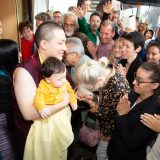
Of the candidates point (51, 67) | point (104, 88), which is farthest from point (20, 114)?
point (104, 88)

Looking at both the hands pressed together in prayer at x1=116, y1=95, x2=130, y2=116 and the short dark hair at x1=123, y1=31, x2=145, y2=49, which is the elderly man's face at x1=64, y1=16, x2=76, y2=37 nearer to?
the short dark hair at x1=123, y1=31, x2=145, y2=49

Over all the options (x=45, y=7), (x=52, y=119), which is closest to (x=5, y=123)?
(x=52, y=119)

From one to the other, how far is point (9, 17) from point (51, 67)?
12.2ft

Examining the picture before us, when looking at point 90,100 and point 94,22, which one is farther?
point 94,22

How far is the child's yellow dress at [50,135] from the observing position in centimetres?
155

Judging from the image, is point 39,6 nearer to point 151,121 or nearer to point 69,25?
point 69,25

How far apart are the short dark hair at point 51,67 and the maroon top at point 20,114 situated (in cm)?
6

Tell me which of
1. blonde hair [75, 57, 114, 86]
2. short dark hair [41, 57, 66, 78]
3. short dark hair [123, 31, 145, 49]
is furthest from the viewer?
short dark hair [123, 31, 145, 49]

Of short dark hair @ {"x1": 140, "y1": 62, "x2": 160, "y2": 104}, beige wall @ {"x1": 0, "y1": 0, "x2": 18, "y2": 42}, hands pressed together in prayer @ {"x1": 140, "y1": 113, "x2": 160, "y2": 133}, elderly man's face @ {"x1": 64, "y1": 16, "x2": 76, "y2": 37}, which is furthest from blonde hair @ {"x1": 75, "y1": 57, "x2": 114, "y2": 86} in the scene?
beige wall @ {"x1": 0, "y1": 0, "x2": 18, "y2": 42}

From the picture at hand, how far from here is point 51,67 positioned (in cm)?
146

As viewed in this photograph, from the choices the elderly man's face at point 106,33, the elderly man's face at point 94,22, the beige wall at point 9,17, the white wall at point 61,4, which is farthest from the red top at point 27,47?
the white wall at point 61,4

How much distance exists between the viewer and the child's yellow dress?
61.2 inches

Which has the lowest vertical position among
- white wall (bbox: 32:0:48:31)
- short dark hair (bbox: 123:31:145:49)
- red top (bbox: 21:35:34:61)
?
red top (bbox: 21:35:34:61)

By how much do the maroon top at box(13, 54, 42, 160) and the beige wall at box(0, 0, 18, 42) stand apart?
11.5ft
